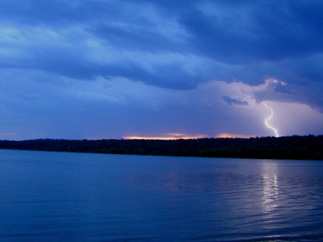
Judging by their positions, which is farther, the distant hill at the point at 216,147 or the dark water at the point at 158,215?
the distant hill at the point at 216,147

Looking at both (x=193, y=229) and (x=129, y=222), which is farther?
(x=129, y=222)

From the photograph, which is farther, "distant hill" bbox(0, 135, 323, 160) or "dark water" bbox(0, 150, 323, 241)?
"distant hill" bbox(0, 135, 323, 160)

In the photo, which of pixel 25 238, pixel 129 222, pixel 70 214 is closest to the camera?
pixel 25 238

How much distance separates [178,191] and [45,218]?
11029 millimetres

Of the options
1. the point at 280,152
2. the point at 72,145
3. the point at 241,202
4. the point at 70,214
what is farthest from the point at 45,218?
the point at 72,145

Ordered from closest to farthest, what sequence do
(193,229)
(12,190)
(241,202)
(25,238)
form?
(25,238)
(193,229)
(241,202)
(12,190)

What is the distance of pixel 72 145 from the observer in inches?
→ 6230

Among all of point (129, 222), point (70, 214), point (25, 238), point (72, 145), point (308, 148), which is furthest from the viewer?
point (72, 145)

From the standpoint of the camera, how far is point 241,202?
19.9 metres

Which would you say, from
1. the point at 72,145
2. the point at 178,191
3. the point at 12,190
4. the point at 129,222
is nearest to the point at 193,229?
the point at 129,222

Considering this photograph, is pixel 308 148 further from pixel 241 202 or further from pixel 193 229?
pixel 193 229

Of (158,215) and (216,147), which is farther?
(216,147)

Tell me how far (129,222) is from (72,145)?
14814cm

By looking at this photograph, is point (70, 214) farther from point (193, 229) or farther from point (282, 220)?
point (282, 220)
